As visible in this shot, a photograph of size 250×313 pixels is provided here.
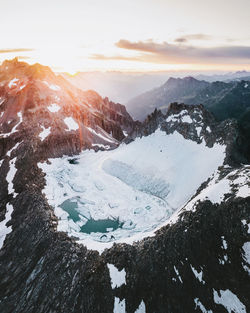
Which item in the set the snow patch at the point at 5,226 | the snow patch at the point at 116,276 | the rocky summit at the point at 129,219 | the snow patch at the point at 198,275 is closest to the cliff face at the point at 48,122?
the rocky summit at the point at 129,219

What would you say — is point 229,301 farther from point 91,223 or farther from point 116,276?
point 91,223

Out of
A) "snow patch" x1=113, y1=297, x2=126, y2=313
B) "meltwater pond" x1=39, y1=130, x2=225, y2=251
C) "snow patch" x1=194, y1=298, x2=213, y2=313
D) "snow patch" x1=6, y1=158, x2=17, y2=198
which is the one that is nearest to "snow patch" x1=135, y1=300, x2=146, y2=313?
"snow patch" x1=113, y1=297, x2=126, y2=313

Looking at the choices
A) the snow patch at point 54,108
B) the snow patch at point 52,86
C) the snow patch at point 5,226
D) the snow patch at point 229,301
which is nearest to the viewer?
the snow patch at point 229,301

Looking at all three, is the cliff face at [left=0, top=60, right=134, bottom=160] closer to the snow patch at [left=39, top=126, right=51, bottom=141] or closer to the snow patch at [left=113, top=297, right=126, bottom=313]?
the snow patch at [left=39, top=126, right=51, bottom=141]

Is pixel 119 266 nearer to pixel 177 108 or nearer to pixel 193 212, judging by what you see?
pixel 193 212

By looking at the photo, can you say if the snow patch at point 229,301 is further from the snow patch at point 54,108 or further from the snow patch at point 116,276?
the snow patch at point 54,108

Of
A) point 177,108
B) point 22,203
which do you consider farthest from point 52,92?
point 22,203

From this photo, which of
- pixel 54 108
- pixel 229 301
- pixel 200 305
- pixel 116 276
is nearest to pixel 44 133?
pixel 54 108

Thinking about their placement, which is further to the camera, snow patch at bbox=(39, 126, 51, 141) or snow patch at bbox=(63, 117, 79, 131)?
snow patch at bbox=(63, 117, 79, 131)
